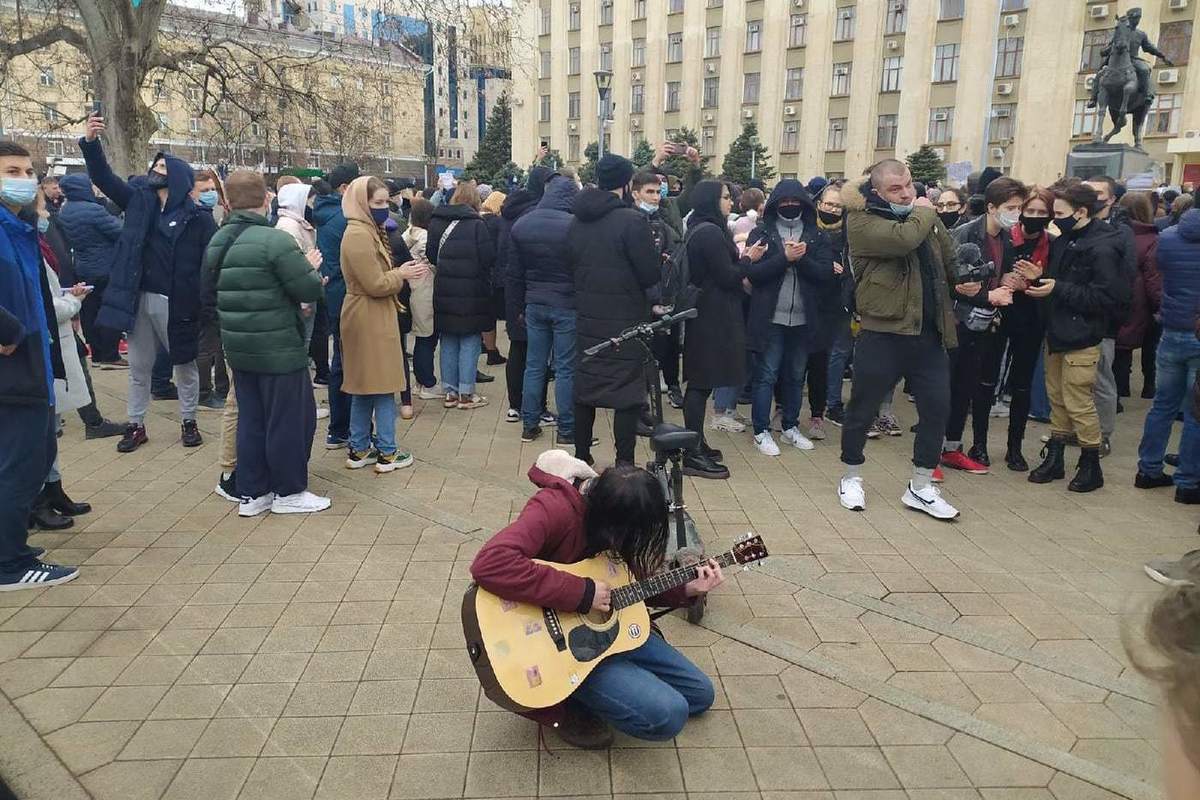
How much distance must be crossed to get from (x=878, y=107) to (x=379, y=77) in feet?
99.8

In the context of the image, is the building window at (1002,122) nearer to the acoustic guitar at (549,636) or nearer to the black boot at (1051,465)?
the black boot at (1051,465)

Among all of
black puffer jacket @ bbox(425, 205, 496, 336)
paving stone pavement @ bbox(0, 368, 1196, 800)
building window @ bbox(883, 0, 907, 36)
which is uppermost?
building window @ bbox(883, 0, 907, 36)

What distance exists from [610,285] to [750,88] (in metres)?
45.3

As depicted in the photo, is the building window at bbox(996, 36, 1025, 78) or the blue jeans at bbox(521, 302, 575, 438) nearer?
the blue jeans at bbox(521, 302, 575, 438)

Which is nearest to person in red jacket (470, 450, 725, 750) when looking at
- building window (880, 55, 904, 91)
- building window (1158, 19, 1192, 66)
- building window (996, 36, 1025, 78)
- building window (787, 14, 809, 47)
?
building window (1158, 19, 1192, 66)

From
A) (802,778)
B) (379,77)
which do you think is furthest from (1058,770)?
(379,77)

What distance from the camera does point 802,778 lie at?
2953 millimetres

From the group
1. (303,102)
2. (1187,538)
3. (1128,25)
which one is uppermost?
(1128,25)

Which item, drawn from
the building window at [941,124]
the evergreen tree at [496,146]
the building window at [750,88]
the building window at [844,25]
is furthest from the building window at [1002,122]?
the evergreen tree at [496,146]

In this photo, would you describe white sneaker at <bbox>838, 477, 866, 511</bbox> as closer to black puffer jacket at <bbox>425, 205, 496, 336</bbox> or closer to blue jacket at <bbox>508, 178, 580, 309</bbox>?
blue jacket at <bbox>508, 178, 580, 309</bbox>

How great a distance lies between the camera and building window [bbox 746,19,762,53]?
152 feet

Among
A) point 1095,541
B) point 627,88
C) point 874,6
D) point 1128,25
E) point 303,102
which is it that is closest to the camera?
point 1095,541

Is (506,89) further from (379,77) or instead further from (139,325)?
(139,325)

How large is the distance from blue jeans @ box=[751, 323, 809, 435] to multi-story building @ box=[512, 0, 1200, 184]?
105ft
